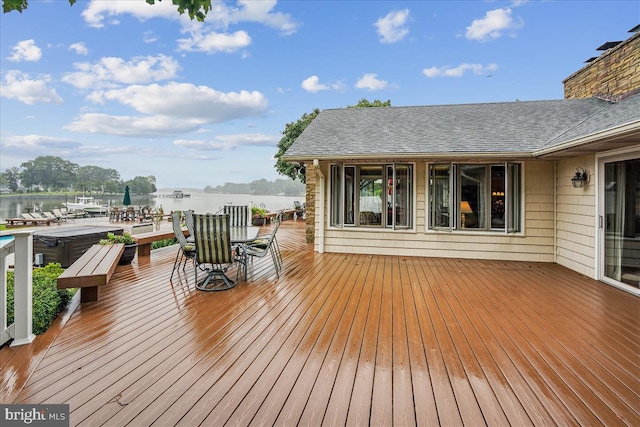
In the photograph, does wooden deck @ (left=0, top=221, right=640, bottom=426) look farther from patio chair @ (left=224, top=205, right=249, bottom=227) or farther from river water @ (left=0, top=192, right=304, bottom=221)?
river water @ (left=0, top=192, right=304, bottom=221)

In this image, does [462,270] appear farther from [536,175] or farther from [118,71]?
[118,71]

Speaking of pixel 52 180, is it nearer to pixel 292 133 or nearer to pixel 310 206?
pixel 292 133

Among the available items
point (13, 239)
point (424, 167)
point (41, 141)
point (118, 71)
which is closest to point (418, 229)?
point (424, 167)

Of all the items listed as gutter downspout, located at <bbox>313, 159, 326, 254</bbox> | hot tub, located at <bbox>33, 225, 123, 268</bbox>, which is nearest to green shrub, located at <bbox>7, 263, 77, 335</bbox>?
hot tub, located at <bbox>33, 225, 123, 268</bbox>

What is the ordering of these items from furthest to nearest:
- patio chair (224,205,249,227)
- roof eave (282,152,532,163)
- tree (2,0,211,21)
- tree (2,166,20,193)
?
1. tree (2,166,20,193)
2. patio chair (224,205,249,227)
3. roof eave (282,152,532,163)
4. tree (2,0,211,21)

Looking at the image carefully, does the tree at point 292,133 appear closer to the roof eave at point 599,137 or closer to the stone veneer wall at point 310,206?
the stone veneer wall at point 310,206

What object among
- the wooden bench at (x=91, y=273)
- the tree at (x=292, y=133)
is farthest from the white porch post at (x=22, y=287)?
the tree at (x=292, y=133)

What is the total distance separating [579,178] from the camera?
524 cm

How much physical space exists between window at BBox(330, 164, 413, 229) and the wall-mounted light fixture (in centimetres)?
287

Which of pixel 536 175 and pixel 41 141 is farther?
pixel 41 141

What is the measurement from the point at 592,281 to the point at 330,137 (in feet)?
18.8

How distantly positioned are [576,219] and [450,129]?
10.3 feet

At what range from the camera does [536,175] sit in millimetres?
6371

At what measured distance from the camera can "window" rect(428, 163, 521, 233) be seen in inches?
254
